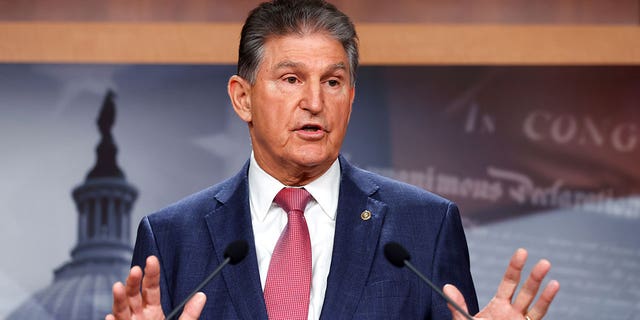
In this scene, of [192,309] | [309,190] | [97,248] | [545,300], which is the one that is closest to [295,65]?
[309,190]

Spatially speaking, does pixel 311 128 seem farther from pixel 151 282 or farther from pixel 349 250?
pixel 151 282

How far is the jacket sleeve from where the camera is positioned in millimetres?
2199

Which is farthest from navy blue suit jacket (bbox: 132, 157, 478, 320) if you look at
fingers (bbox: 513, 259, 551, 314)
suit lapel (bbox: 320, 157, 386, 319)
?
fingers (bbox: 513, 259, 551, 314)

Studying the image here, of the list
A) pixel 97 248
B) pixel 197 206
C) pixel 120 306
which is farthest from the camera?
pixel 97 248

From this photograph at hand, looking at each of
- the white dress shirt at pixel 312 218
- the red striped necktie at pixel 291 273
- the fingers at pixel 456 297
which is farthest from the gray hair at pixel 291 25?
the fingers at pixel 456 297

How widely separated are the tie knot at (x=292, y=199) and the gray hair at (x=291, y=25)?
0.88 ft

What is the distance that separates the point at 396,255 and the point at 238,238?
39cm

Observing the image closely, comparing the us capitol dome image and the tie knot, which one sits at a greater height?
the tie knot

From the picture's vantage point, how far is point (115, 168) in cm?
382

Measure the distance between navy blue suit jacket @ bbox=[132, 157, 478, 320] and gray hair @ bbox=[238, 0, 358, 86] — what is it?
25cm

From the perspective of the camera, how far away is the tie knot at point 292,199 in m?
2.31

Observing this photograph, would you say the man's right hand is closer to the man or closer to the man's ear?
the man

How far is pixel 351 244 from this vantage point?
223 centimetres

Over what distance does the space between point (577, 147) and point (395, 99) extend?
0.66 m
